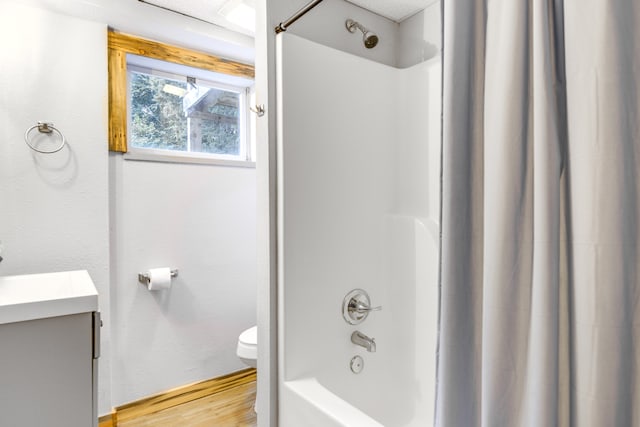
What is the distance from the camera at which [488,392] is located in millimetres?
739

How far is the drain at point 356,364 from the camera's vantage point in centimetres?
159

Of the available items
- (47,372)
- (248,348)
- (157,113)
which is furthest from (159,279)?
(157,113)

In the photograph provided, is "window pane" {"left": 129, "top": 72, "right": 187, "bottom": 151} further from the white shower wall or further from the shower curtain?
the shower curtain

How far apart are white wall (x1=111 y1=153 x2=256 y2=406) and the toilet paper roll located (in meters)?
0.09

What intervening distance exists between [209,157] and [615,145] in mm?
2190

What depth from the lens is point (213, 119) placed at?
2525mm

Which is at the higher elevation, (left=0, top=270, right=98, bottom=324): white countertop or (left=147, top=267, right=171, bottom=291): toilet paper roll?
(left=0, top=270, right=98, bottom=324): white countertop

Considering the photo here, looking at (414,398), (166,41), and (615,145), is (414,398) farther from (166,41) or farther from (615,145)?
(166,41)

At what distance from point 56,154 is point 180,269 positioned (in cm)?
91

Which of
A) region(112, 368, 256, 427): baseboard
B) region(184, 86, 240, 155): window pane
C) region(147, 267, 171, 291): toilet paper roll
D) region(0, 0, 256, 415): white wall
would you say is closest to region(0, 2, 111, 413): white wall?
region(0, 0, 256, 415): white wall

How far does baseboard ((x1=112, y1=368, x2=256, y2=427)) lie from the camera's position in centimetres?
205

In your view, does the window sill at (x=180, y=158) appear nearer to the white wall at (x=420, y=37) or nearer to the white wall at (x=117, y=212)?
the white wall at (x=117, y=212)

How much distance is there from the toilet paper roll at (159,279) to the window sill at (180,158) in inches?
25.9

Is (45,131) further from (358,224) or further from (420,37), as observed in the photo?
(420,37)
